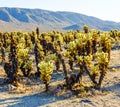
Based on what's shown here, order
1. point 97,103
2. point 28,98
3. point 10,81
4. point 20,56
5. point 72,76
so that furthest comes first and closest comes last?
1. point 20,56
2. point 10,81
3. point 72,76
4. point 28,98
5. point 97,103

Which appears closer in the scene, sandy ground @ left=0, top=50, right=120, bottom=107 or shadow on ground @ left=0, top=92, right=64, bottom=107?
sandy ground @ left=0, top=50, right=120, bottom=107

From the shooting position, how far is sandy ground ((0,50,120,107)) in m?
31.3

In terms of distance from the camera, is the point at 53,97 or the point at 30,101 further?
the point at 53,97

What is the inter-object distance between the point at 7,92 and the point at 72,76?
7.35 meters

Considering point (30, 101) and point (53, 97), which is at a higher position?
point (53, 97)

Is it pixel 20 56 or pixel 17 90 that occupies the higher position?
pixel 20 56

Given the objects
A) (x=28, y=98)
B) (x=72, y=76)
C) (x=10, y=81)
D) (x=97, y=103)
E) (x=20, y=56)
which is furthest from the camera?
(x=20, y=56)

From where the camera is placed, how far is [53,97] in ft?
109

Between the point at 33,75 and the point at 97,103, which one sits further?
the point at 33,75

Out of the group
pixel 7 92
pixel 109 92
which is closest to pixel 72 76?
pixel 109 92

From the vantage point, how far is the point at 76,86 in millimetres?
34969

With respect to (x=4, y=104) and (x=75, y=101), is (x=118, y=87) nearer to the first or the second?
(x=75, y=101)

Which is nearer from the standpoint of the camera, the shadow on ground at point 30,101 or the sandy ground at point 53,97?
the sandy ground at point 53,97

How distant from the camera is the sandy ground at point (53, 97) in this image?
3133cm
